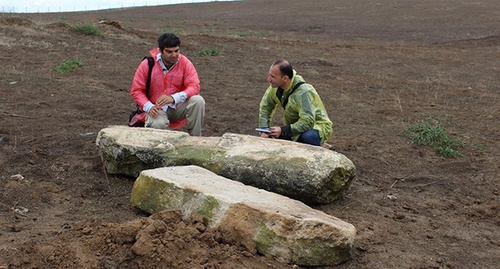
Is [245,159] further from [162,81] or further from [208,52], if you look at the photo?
[208,52]

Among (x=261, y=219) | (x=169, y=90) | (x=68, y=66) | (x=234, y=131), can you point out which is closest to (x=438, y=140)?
(x=234, y=131)

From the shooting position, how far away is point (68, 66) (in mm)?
9609

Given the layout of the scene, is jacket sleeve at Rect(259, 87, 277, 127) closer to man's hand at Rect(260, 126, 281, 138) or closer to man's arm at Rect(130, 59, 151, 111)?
man's hand at Rect(260, 126, 281, 138)

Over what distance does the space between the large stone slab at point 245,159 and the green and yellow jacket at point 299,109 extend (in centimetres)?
47

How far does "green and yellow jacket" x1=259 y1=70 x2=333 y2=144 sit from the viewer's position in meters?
4.85

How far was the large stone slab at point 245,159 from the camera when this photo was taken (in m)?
4.02

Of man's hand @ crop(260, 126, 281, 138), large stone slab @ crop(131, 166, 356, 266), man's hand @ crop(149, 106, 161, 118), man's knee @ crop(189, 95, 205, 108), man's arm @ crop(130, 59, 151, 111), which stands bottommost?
large stone slab @ crop(131, 166, 356, 266)

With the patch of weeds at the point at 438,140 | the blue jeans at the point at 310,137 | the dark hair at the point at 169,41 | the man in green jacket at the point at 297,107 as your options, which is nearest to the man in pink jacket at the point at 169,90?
the dark hair at the point at 169,41

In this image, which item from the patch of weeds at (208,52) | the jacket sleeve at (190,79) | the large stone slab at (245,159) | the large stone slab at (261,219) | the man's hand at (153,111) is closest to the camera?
the large stone slab at (261,219)

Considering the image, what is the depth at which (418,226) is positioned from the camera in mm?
3916

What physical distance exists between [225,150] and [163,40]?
5.36ft

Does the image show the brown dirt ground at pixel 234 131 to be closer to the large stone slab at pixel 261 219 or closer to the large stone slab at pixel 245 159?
the large stone slab at pixel 261 219

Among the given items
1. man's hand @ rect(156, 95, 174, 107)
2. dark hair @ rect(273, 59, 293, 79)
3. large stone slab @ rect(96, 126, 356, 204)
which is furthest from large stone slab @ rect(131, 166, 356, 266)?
man's hand @ rect(156, 95, 174, 107)

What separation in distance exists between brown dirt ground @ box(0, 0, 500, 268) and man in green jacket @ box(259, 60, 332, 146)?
2.29ft
